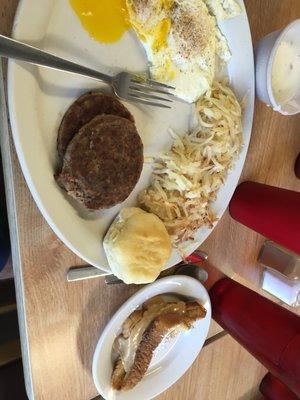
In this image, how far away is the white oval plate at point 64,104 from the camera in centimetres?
89

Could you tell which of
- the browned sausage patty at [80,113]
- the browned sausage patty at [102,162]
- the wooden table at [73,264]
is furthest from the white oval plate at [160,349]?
the browned sausage patty at [80,113]

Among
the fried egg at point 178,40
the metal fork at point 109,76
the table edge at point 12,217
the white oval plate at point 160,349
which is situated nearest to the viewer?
the metal fork at point 109,76

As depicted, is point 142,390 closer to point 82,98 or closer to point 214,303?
point 214,303

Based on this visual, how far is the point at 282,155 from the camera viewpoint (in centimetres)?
146

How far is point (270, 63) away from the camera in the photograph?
1152 mm

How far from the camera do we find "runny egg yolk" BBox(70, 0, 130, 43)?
0.96 metres

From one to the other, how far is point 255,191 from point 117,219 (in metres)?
0.47

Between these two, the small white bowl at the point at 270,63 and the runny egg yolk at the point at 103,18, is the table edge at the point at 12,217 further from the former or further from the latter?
the small white bowl at the point at 270,63

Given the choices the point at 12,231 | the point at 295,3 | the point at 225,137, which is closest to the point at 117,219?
the point at 12,231

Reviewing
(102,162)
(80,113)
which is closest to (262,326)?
(102,162)

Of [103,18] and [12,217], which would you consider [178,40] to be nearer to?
[103,18]

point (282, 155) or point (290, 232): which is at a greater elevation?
point (282, 155)

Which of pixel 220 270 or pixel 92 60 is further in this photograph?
pixel 220 270

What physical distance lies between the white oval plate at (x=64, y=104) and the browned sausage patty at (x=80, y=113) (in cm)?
2
